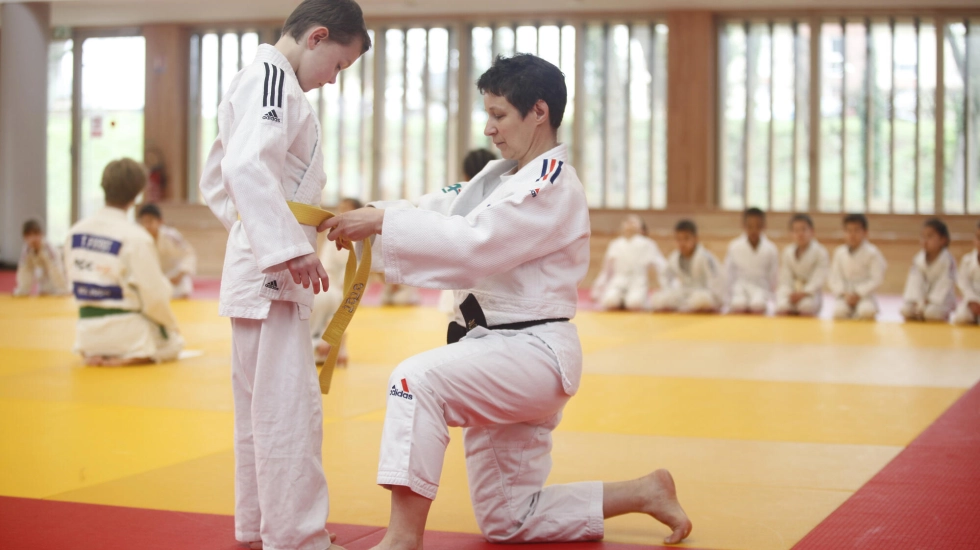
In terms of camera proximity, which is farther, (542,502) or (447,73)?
(447,73)

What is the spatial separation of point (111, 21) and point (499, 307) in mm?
15448

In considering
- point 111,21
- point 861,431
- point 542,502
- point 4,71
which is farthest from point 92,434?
point 111,21

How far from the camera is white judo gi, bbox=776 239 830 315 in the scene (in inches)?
365

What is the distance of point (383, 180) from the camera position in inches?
615

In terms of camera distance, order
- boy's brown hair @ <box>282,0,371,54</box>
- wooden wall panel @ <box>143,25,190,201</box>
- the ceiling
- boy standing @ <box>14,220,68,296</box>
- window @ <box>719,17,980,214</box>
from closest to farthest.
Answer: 1. boy's brown hair @ <box>282,0,371,54</box>
2. boy standing @ <box>14,220,68,296</box>
3. the ceiling
4. window @ <box>719,17,980,214</box>
5. wooden wall panel @ <box>143,25,190,201</box>

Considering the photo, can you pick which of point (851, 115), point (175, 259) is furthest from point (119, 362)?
point (851, 115)

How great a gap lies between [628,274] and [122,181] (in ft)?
19.9

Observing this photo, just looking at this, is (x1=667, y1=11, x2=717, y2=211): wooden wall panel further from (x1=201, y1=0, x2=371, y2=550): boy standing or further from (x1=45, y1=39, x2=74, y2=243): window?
(x1=201, y1=0, x2=371, y2=550): boy standing

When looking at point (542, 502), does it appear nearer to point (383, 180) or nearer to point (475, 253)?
point (475, 253)

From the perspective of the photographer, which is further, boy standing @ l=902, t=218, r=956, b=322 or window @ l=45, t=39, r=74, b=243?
window @ l=45, t=39, r=74, b=243

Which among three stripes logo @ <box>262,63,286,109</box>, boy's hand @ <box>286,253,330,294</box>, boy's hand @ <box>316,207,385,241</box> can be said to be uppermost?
three stripes logo @ <box>262,63,286,109</box>

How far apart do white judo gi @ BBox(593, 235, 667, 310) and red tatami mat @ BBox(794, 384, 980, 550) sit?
248 inches

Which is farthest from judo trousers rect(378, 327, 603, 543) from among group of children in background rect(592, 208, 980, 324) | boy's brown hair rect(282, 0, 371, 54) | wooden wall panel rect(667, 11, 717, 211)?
wooden wall panel rect(667, 11, 717, 211)

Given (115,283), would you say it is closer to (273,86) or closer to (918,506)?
(273,86)
